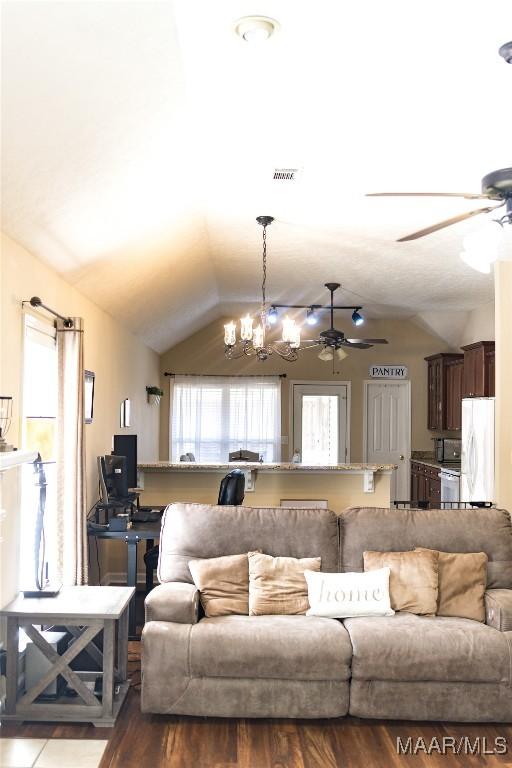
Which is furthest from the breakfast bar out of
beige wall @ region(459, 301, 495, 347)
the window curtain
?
beige wall @ region(459, 301, 495, 347)

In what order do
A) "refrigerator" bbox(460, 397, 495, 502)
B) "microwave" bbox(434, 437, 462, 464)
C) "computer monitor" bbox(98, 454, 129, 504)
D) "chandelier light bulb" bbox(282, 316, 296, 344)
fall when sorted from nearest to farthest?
"computer monitor" bbox(98, 454, 129, 504), "chandelier light bulb" bbox(282, 316, 296, 344), "refrigerator" bbox(460, 397, 495, 502), "microwave" bbox(434, 437, 462, 464)

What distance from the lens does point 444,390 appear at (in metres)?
9.69

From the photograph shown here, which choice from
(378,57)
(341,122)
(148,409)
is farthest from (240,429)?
(378,57)

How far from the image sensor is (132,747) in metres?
3.19

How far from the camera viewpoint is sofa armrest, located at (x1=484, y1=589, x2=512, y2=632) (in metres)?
3.61

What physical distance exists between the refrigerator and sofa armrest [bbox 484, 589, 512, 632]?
7.71 feet

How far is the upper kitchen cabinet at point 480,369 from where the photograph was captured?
25.7 feet

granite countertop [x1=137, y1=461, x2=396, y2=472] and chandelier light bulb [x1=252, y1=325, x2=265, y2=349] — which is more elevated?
chandelier light bulb [x1=252, y1=325, x2=265, y2=349]

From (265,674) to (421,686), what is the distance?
2.47 feet

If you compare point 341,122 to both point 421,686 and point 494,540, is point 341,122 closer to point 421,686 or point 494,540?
point 494,540

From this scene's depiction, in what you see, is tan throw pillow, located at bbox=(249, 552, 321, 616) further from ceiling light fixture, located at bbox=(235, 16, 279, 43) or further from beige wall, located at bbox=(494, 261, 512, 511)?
ceiling light fixture, located at bbox=(235, 16, 279, 43)

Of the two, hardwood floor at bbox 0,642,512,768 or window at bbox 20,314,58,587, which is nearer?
hardwood floor at bbox 0,642,512,768

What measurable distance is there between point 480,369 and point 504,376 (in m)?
2.33

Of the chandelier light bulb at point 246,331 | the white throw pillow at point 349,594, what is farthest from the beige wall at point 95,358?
the white throw pillow at point 349,594
